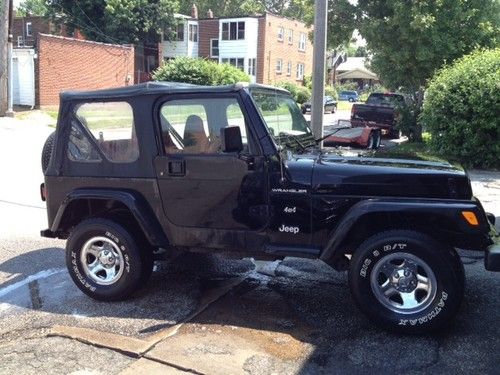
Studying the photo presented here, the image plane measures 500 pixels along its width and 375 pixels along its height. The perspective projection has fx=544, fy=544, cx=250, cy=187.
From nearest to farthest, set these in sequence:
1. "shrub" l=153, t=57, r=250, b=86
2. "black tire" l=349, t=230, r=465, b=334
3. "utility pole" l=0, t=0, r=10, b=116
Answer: "black tire" l=349, t=230, r=465, b=334 < "utility pole" l=0, t=0, r=10, b=116 < "shrub" l=153, t=57, r=250, b=86

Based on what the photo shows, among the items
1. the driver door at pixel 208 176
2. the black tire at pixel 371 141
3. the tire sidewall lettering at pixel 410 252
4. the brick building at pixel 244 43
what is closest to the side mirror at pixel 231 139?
the driver door at pixel 208 176

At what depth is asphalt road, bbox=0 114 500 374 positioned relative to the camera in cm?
371

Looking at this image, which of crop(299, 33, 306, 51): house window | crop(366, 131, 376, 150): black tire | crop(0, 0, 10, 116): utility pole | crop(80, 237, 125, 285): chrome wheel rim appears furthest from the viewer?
crop(299, 33, 306, 51): house window

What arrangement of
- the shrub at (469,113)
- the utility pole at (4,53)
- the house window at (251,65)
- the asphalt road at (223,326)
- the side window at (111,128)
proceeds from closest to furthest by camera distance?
the asphalt road at (223,326)
the side window at (111,128)
the shrub at (469,113)
the utility pole at (4,53)
the house window at (251,65)

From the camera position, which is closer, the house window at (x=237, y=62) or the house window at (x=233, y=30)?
the house window at (x=233, y=30)

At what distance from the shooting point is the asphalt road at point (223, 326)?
3.71 m

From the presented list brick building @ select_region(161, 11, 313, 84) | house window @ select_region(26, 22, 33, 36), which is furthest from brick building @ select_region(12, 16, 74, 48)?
brick building @ select_region(161, 11, 313, 84)

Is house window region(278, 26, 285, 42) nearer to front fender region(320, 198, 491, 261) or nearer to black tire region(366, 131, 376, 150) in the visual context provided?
black tire region(366, 131, 376, 150)

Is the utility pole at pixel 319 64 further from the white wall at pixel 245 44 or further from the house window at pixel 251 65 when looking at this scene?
the house window at pixel 251 65

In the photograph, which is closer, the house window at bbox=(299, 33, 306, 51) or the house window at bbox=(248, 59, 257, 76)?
the house window at bbox=(248, 59, 257, 76)

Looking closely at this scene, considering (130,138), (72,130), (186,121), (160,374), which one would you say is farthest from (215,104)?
(160,374)

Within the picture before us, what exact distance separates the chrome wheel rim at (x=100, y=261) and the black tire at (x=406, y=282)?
2.08 metres

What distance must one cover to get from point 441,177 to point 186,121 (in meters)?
2.11

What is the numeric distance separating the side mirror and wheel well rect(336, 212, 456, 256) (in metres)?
1.09
